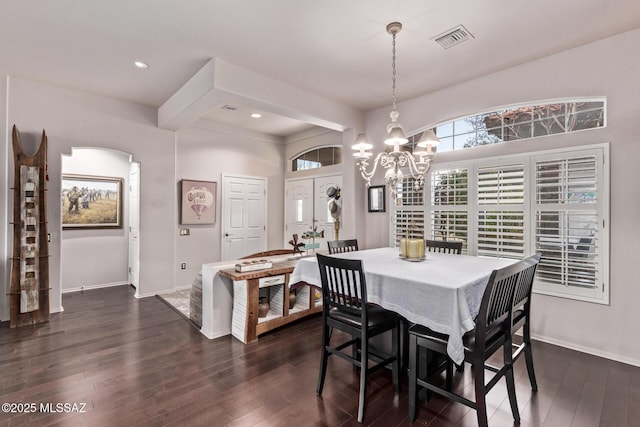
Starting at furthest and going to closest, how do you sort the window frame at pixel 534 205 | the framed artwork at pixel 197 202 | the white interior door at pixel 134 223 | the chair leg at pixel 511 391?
the framed artwork at pixel 197 202, the white interior door at pixel 134 223, the window frame at pixel 534 205, the chair leg at pixel 511 391

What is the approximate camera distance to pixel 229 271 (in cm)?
320

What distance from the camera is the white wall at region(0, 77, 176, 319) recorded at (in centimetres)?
389

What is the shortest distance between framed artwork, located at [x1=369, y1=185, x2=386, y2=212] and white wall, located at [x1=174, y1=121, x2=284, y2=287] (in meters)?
2.56

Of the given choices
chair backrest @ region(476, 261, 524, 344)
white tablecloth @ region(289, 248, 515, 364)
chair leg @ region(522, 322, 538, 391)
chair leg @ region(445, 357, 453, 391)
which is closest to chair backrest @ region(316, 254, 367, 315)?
white tablecloth @ region(289, 248, 515, 364)

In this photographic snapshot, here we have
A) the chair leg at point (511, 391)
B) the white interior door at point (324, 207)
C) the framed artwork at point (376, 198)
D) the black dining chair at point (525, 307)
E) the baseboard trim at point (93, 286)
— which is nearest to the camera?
the chair leg at point (511, 391)

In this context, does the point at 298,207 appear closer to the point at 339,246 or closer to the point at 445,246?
the point at 339,246

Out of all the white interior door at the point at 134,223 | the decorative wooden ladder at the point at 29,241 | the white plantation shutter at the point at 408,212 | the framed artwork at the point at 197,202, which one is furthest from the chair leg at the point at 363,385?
the framed artwork at the point at 197,202

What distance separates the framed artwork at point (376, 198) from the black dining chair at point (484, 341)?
273cm

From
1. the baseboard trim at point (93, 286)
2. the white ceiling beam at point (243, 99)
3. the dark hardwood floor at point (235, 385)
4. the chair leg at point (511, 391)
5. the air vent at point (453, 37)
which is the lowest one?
the dark hardwood floor at point (235, 385)

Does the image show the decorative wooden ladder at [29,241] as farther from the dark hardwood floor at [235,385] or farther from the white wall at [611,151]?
the white wall at [611,151]

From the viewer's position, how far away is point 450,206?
12.9 feet

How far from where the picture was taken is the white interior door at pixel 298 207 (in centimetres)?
622

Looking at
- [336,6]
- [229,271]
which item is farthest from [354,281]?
[336,6]

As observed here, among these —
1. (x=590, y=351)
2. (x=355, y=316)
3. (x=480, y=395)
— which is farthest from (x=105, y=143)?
(x=590, y=351)
